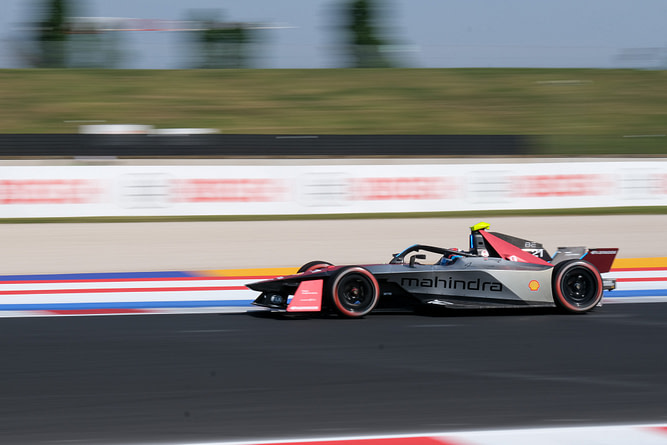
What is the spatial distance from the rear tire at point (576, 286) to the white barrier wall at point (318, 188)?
344 inches

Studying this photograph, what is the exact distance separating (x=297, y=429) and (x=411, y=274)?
3325mm

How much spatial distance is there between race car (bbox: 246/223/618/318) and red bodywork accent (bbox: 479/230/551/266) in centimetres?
7

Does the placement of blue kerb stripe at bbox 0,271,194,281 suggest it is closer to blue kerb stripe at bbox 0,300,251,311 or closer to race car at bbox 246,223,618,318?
blue kerb stripe at bbox 0,300,251,311

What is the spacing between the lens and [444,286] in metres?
7.42

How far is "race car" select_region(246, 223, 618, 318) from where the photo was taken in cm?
731

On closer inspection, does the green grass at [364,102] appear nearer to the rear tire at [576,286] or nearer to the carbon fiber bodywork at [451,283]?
the rear tire at [576,286]

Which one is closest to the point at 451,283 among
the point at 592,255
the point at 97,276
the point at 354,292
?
the point at 354,292

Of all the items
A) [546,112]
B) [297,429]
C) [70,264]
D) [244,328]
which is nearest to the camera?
[297,429]

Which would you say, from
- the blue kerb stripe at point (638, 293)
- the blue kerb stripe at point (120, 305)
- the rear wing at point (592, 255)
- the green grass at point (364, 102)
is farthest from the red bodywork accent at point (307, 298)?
the green grass at point (364, 102)

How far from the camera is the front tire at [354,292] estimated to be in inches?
285

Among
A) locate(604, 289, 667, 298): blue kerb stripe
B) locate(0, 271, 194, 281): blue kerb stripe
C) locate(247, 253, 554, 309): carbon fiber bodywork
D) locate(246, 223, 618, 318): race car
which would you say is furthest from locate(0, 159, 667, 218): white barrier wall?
locate(247, 253, 554, 309): carbon fiber bodywork

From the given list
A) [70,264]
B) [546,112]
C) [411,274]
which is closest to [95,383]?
[411,274]

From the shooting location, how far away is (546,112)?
86.3ft

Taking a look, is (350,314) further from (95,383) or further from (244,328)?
(95,383)
